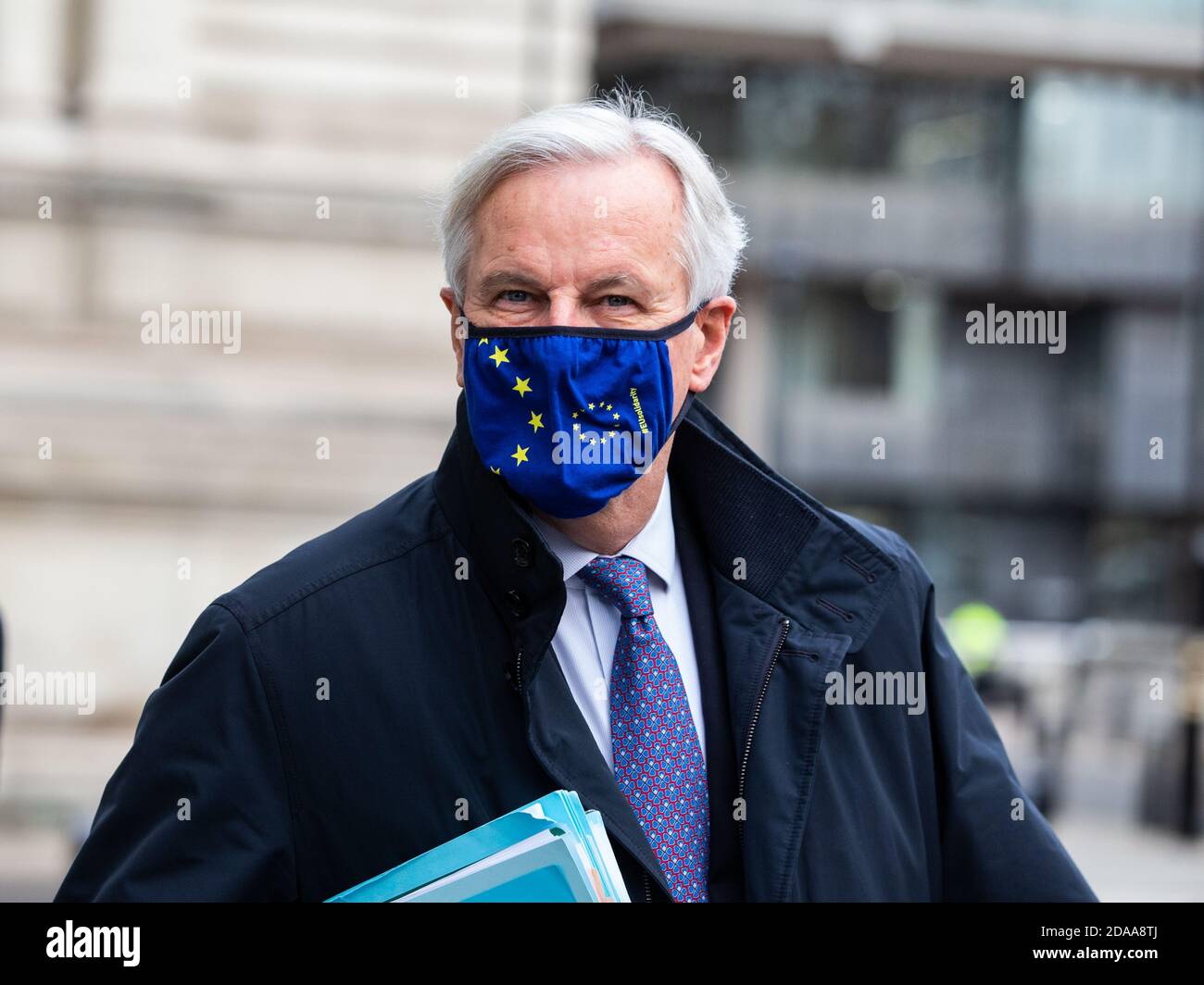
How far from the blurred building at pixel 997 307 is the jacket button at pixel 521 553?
25.7 metres

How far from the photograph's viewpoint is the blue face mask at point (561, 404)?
2.30 metres

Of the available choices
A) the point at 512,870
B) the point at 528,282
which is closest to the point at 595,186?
the point at 528,282

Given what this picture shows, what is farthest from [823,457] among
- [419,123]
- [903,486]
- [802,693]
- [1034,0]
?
[802,693]

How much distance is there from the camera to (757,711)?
2.34m

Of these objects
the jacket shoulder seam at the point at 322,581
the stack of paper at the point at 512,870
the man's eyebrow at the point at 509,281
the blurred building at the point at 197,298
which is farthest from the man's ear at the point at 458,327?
the blurred building at the point at 197,298

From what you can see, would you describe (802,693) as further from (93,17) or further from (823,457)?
(823,457)

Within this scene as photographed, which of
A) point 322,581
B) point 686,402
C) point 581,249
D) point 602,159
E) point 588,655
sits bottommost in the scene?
point 588,655

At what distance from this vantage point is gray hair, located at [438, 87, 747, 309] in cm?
225

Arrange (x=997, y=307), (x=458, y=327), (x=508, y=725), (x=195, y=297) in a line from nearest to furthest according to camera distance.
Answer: (x=508, y=725) < (x=458, y=327) < (x=195, y=297) < (x=997, y=307)

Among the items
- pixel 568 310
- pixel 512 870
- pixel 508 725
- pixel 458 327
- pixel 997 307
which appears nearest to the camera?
pixel 512 870

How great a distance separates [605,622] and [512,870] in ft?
1.90

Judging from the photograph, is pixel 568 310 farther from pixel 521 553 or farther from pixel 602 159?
pixel 521 553

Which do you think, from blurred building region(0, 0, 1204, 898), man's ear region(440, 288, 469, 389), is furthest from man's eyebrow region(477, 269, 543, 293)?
blurred building region(0, 0, 1204, 898)
